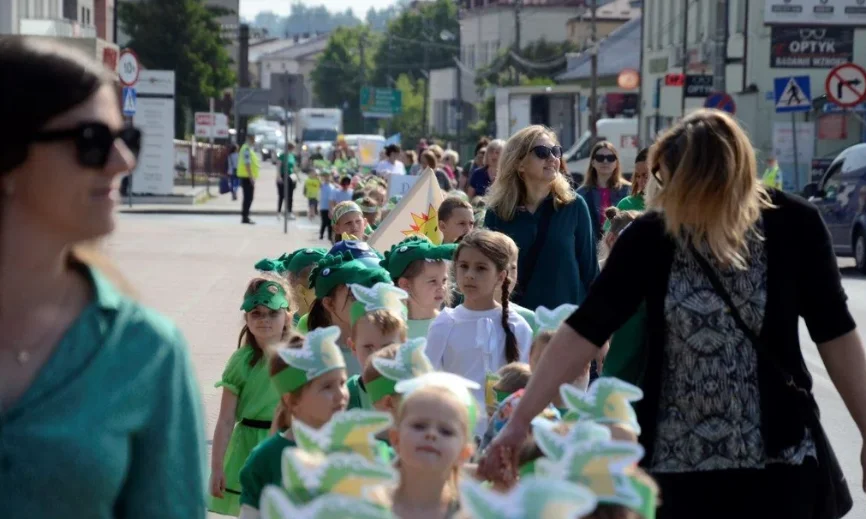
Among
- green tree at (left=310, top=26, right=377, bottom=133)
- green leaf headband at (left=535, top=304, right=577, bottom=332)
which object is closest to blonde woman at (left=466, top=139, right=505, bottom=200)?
green leaf headband at (left=535, top=304, right=577, bottom=332)

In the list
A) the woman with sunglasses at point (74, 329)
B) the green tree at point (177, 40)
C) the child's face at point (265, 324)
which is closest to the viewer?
the woman with sunglasses at point (74, 329)

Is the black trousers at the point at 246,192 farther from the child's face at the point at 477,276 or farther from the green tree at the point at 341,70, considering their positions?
the green tree at the point at 341,70

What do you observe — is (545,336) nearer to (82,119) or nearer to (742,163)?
(742,163)

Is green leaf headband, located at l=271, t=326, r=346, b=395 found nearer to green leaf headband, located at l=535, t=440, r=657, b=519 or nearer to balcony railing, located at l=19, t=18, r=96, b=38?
green leaf headband, located at l=535, t=440, r=657, b=519

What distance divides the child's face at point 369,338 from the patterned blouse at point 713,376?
69.9 inches

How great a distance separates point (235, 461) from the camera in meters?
6.15

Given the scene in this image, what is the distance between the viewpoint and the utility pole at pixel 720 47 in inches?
1860

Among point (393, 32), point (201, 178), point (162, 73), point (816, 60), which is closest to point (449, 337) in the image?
point (162, 73)

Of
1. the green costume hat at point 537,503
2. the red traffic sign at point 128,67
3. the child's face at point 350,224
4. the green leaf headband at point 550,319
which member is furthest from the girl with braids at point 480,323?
the red traffic sign at point 128,67

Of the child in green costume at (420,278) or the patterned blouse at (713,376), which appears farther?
the child in green costume at (420,278)

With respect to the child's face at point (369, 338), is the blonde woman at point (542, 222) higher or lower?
higher

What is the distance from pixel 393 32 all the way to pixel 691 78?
95.1m

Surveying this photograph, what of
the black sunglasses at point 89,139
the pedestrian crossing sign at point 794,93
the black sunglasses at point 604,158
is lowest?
the black sunglasses at point 604,158

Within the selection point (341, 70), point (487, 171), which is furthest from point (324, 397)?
point (341, 70)
